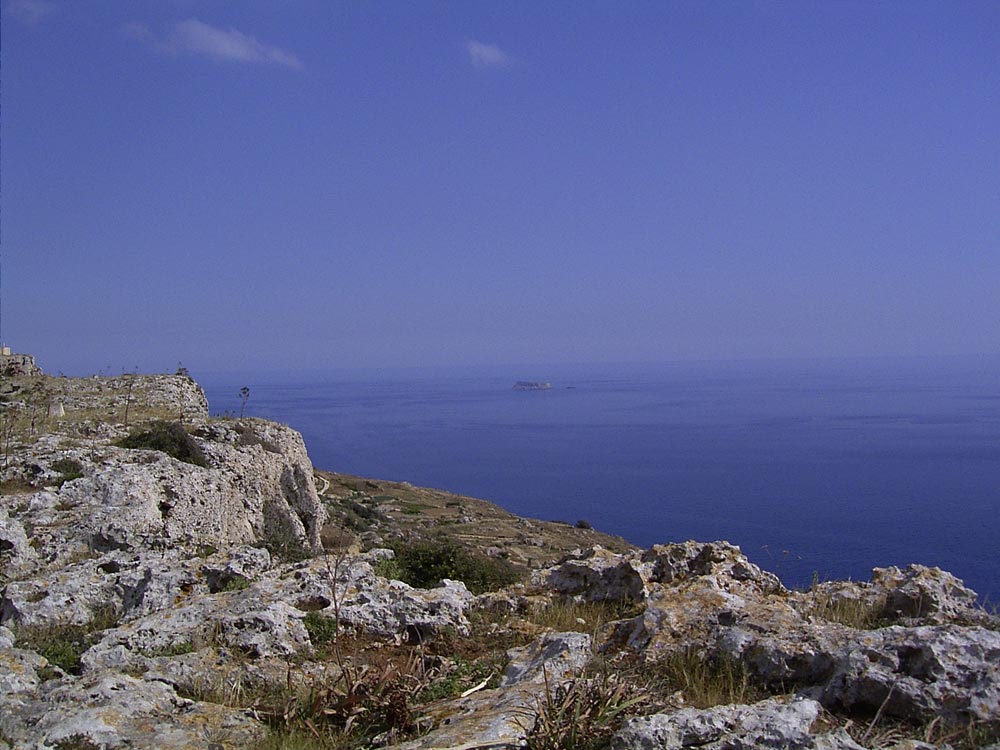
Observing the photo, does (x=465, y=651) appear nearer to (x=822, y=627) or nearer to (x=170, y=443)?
(x=822, y=627)

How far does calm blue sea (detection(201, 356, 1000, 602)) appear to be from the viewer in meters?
44.6

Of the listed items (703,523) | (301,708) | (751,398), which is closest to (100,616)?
(301,708)

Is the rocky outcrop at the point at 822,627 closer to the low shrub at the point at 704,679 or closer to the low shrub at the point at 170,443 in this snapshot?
the low shrub at the point at 704,679

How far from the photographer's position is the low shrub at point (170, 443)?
Answer: 16.2 meters

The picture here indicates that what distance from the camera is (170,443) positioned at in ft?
53.6

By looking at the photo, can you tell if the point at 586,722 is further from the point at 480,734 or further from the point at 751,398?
the point at 751,398

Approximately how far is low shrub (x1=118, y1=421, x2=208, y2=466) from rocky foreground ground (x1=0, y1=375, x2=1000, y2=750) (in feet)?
13.5

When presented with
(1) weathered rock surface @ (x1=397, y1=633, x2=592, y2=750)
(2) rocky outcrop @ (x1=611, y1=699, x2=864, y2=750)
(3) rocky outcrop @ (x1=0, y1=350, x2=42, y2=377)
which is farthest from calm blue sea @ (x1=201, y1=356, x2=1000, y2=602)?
(3) rocky outcrop @ (x1=0, y1=350, x2=42, y2=377)

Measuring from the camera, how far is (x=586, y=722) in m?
4.07

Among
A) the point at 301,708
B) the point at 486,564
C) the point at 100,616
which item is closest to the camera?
the point at 301,708

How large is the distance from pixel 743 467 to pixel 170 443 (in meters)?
70.4

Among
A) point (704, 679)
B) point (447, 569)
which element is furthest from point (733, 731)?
point (447, 569)

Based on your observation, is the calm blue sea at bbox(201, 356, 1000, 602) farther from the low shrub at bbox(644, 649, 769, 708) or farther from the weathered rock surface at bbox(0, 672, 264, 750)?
the weathered rock surface at bbox(0, 672, 264, 750)

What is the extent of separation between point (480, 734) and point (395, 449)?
93603 mm
